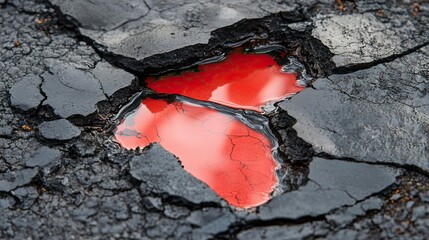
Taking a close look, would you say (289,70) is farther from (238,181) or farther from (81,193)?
(81,193)

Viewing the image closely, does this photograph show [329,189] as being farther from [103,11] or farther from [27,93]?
[103,11]

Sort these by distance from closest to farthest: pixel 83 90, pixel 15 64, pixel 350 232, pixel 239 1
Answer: pixel 350 232 → pixel 83 90 → pixel 15 64 → pixel 239 1

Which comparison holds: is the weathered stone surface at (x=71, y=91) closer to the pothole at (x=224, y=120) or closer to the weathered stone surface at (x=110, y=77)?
the weathered stone surface at (x=110, y=77)

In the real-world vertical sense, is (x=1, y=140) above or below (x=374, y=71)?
below

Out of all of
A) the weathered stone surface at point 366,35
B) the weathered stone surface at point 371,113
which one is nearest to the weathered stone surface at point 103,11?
the weathered stone surface at point 366,35

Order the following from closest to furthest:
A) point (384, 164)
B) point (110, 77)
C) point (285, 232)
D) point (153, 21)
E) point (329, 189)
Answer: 1. point (285, 232)
2. point (329, 189)
3. point (384, 164)
4. point (110, 77)
5. point (153, 21)

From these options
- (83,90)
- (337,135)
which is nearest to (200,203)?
(337,135)

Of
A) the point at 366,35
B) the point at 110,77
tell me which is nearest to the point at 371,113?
the point at 366,35

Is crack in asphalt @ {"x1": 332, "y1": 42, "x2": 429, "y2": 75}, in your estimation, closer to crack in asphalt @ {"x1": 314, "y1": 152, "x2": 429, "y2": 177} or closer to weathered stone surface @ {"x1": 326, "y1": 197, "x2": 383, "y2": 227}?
crack in asphalt @ {"x1": 314, "y1": 152, "x2": 429, "y2": 177}
